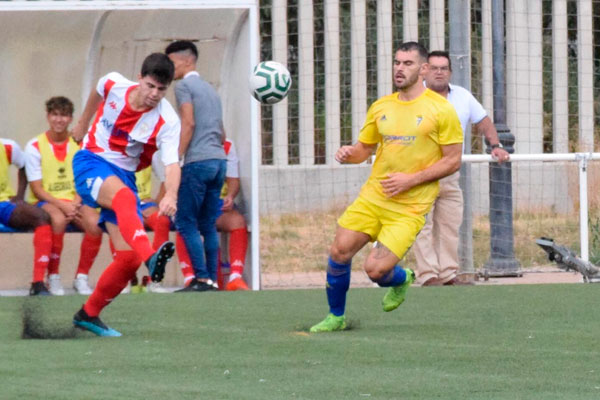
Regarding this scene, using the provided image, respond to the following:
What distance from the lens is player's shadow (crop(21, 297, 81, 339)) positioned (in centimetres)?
818

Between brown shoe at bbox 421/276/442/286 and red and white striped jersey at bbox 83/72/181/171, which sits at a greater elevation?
red and white striped jersey at bbox 83/72/181/171

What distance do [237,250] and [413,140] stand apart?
4174 millimetres

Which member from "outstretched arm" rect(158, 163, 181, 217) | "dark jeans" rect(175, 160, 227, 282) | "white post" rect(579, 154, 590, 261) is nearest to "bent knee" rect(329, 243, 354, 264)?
"outstretched arm" rect(158, 163, 181, 217)

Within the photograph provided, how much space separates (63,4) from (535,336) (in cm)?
576

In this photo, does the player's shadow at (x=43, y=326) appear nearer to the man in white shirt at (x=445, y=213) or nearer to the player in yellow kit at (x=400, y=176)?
the player in yellow kit at (x=400, y=176)

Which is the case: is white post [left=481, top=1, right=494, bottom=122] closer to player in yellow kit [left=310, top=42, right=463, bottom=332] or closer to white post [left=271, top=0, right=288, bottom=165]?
white post [left=271, top=0, right=288, bottom=165]

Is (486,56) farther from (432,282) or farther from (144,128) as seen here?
(144,128)

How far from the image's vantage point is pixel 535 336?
320 inches

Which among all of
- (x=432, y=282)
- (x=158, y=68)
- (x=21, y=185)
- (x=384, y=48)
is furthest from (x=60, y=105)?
(x=384, y=48)

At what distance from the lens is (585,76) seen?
16.0 metres

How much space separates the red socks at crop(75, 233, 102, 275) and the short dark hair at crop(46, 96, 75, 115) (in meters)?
1.18

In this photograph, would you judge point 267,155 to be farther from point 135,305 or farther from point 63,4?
point 135,305

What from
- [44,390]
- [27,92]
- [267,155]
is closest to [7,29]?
[27,92]

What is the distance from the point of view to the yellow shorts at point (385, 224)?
8344 mm
